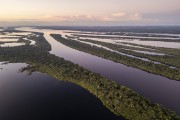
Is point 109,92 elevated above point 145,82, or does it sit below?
above

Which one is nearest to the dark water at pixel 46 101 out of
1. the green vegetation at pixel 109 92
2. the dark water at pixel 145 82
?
the green vegetation at pixel 109 92

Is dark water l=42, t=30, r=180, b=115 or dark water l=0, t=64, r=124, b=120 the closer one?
dark water l=0, t=64, r=124, b=120

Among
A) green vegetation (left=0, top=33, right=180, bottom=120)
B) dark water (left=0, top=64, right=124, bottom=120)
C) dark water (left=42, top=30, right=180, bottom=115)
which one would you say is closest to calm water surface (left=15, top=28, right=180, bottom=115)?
dark water (left=42, top=30, right=180, bottom=115)

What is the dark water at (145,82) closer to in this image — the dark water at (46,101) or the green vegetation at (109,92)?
the green vegetation at (109,92)

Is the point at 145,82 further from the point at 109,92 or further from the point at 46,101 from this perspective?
the point at 46,101

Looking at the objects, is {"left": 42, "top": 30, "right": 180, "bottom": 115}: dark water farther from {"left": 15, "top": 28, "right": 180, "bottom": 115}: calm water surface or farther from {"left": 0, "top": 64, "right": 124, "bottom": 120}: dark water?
{"left": 0, "top": 64, "right": 124, "bottom": 120}: dark water

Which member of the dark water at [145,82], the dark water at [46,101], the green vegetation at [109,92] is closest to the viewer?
the green vegetation at [109,92]

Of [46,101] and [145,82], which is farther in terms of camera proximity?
[145,82]

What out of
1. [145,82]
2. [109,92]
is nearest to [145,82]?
[145,82]

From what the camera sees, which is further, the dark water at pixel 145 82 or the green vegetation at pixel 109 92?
the dark water at pixel 145 82
